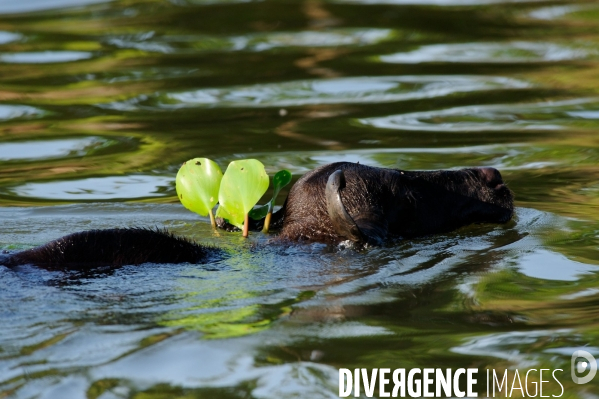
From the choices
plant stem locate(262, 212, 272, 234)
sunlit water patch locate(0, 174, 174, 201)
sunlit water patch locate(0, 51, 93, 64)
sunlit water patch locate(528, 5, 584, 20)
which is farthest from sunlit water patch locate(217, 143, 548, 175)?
sunlit water patch locate(528, 5, 584, 20)

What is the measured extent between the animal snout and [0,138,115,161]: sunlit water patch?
5019 millimetres

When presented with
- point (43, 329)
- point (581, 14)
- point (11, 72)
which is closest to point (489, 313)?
point (43, 329)

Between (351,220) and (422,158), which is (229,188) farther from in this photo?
(422,158)

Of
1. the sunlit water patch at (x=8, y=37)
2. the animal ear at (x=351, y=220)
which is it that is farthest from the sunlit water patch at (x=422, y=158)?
the sunlit water patch at (x=8, y=37)

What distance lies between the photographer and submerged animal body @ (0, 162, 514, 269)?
624cm

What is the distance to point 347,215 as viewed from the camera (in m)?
6.29

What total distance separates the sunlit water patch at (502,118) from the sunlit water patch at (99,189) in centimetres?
296

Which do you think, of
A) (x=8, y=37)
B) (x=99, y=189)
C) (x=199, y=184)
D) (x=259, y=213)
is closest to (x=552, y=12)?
(x=8, y=37)

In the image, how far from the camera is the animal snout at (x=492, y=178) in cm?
759

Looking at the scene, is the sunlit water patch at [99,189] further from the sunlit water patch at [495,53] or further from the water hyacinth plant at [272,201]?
the sunlit water patch at [495,53]

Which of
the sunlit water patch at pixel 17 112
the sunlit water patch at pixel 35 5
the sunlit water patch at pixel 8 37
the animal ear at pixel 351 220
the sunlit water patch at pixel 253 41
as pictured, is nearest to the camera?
the animal ear at pixel 351 220

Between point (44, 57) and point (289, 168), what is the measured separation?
6236 mm

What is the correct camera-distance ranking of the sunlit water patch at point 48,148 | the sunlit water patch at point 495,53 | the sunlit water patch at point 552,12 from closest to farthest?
the sunlit water patch at point 48,148 < the sunlit water patch at point 495,53 < the sunlit water patch at point 552,12

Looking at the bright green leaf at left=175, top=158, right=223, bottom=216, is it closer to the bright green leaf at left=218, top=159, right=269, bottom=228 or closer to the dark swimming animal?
the bright green leaf at left=218, top=159, right=269, bottom=228
